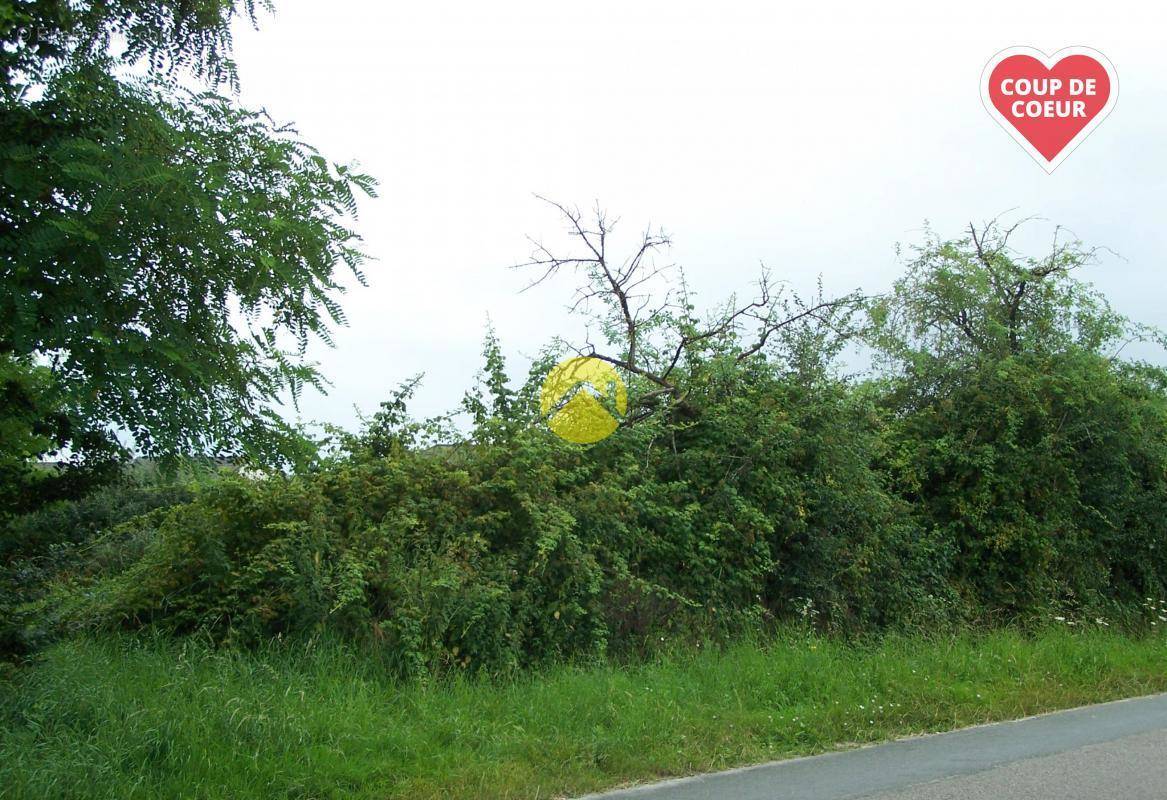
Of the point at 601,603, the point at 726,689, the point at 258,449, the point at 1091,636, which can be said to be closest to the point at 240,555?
the point at 258,449

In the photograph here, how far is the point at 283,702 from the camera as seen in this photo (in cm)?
626

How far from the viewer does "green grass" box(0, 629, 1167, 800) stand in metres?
5.47

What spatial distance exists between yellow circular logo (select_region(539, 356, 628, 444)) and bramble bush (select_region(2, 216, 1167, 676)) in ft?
0.60

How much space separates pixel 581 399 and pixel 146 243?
5433mm

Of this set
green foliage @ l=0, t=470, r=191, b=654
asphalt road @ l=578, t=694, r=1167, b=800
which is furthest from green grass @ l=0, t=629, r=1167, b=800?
green foliage @ l=0, t=470, r=191, b=654

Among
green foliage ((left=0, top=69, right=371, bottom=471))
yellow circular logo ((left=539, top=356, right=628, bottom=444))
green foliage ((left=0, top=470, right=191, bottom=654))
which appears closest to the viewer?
green foliage ((left=0, top=69, right=371, bottom=471))

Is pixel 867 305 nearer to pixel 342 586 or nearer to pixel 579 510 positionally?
pixel 579 510

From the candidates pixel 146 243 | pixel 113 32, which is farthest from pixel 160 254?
pixel 113 32

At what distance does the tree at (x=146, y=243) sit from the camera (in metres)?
5.48

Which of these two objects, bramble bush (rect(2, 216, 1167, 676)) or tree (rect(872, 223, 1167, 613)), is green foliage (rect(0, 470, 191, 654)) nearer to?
bramble bush (rect(2, 216, 1167, 676))

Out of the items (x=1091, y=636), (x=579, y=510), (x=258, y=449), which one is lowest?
(x=1091, y=636)

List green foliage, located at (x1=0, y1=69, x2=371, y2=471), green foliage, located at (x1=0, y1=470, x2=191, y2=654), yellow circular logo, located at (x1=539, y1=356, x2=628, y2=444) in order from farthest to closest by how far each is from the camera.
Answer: yellow circular logo, located at (x1=539, y1=356, x2=628, y2=444)
green foliage, located at (x1=0, y1=470, x2=191, y2=654)
green foliage, located at (x1=0, y1=69, x2=371, y2=471)

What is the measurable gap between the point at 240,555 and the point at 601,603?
317 cm

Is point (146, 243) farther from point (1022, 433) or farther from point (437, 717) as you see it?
point (1022, 433)
